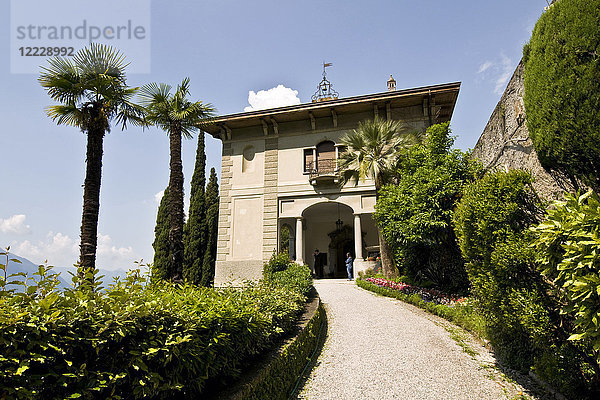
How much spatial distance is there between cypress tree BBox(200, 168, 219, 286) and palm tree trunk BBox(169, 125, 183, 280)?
352 inches

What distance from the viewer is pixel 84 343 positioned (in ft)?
7.14

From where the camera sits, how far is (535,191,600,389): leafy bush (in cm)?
304

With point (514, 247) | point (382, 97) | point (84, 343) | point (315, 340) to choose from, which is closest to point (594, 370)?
point (514, 247)

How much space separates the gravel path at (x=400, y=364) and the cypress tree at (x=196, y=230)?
16.2 m

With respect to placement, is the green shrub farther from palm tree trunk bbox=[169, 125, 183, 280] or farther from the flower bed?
palm tree trunk bbox=[169, 125, 183, 280]

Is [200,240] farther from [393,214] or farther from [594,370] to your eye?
[594,370]

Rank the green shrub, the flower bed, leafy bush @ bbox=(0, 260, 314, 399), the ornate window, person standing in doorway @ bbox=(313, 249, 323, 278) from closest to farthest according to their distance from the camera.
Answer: leafy bush @ bbox=(0, 260, 314, 399)
the green shrub
the flower bed
the ornate window
person standing in doorway @ bbox=(313, 249, 323, 278)

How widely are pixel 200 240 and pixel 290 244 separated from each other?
6.59 m

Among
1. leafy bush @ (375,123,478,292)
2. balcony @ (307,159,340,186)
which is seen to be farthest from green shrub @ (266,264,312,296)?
balcony @ (307,159,340,186)

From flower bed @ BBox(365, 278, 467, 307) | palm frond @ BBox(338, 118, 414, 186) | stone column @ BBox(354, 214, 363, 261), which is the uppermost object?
palm frond @ BBox(338, 118, 414, 186)

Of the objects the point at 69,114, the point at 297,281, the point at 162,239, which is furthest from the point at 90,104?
the point at 162,239

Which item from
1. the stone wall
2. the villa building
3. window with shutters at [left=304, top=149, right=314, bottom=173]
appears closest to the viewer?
the stone wall

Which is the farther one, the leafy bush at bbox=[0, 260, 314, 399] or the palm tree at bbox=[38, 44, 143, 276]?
the palm tree at bbox=[38, 44, 143, 276]

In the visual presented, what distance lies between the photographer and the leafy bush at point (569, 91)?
4.56 m
